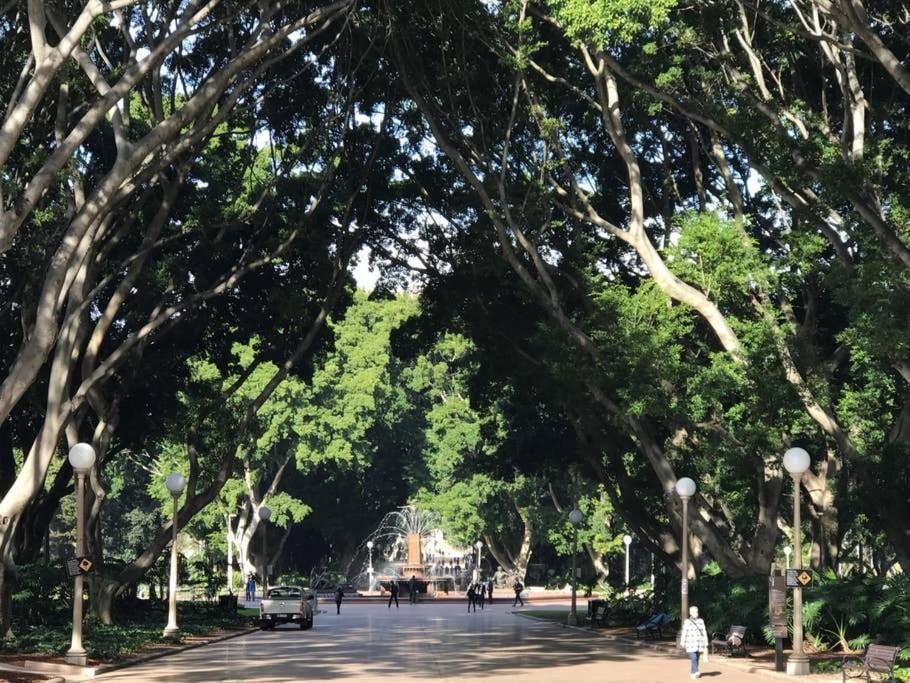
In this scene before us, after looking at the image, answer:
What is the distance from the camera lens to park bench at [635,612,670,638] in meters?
35.7

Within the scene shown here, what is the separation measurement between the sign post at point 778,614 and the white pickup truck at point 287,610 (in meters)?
19.6

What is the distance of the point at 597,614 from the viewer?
4516 cm

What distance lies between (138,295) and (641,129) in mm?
12970

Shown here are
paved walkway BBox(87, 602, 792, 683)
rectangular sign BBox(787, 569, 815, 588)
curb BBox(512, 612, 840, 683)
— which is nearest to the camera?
paved walkway BBox(87, 602, 792, 683)

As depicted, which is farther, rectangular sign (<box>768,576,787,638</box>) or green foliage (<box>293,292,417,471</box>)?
green foliage (<box>293,292,417,471</box>)

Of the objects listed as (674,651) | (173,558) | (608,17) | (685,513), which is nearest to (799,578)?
(674,651)

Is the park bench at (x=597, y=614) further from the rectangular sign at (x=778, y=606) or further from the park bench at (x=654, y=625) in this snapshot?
the rectangular sign at (x=778, y=606)

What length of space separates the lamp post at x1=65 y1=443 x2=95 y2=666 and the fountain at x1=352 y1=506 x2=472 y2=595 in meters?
53.6

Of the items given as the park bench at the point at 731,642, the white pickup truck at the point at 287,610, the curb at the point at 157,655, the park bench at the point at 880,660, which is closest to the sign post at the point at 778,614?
the park bench at the point at 731,642

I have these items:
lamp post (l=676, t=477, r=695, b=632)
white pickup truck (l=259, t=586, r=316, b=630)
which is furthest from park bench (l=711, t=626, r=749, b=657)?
white pickup truck (l=259, t=586, r=316, b=630)

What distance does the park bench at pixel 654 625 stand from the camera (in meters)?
35.7

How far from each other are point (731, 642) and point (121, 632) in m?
13.6

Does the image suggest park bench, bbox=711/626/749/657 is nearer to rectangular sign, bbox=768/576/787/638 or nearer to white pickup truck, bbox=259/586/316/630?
rectangular sign, bbox=768/576/787/638

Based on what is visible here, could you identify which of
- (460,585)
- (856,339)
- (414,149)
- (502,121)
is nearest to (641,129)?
(502,121)
